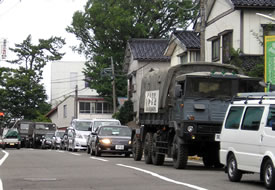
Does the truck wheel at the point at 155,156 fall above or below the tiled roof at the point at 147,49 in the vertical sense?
below

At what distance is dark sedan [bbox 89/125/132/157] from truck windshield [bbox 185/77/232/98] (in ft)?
33.6

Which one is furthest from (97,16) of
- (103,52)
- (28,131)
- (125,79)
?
(28,131)

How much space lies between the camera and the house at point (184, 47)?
140 feet

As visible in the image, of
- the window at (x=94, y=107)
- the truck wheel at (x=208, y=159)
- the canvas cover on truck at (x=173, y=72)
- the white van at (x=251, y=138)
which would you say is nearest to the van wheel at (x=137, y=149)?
the canvas cover on truck at (x=173, y=72)

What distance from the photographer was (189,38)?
44281 mm

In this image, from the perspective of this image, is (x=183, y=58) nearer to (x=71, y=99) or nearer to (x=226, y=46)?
(x=226, y=46)

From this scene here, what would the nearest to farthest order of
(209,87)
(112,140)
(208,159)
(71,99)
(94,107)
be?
(209,87), (208,159), (112,140), (94,107), (71,99)

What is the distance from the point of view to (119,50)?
2554 inches

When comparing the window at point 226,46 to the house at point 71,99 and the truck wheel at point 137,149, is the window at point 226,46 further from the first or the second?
the house at point 71,99

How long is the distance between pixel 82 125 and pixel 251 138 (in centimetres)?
2608

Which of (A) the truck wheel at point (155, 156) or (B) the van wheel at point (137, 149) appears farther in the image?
(B) the van wheel at point (137, 149)

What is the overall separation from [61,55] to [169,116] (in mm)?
61666

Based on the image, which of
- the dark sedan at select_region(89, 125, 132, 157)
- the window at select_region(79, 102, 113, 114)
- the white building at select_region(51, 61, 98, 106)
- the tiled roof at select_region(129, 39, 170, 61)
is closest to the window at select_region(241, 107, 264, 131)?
the dark sedan at select_region(89, 125, 132, 157)

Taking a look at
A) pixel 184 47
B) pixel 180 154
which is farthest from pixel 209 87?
pixel 184 47
